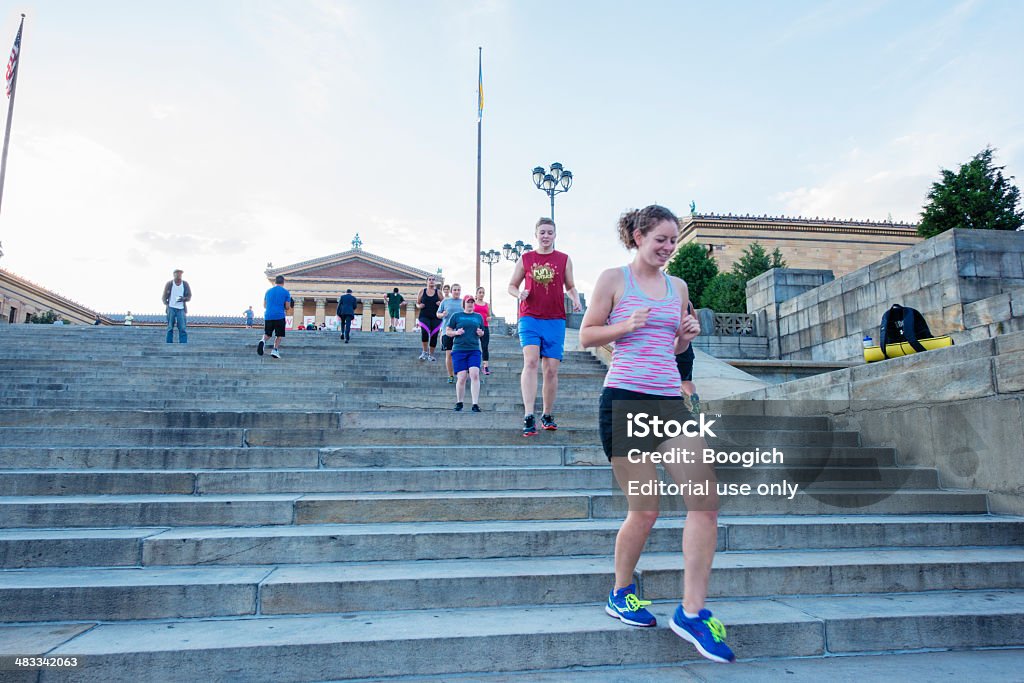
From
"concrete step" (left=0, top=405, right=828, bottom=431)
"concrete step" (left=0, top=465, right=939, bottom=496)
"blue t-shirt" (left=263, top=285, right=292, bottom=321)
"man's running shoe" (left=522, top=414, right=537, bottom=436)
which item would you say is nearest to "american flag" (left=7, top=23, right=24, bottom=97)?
"blue t-shirt" (left=263, top=285, right=292, bottom=321)

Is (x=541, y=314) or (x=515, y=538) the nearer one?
(x=515, y=538)

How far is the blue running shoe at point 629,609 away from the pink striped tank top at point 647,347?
3.23 feet

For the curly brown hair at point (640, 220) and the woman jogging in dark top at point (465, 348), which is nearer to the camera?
the curly brown hair at point (640, 220)

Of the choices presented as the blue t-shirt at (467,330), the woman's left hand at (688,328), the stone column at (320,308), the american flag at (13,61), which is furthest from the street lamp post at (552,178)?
the stone column at (320,308)

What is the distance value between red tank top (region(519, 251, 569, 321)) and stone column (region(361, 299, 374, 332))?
60.8 metres

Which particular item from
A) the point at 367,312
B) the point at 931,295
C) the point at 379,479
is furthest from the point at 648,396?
the point at 367,312

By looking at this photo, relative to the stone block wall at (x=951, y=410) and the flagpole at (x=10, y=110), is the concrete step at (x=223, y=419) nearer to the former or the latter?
the stone block wall at (x=951, y=410)

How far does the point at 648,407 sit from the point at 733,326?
15.4 m

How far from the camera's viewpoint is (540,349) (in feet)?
18.0

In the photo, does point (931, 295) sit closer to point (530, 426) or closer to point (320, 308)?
point (530, 426)

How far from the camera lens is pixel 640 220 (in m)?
2.91

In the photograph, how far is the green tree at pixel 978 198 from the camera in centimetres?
2134

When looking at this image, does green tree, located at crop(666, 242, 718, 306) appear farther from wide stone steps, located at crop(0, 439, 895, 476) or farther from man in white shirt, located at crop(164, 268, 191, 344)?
wide stone steps, located at crop(0, 439, 895, 476)

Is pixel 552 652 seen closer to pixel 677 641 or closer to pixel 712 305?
pixel 677 641
